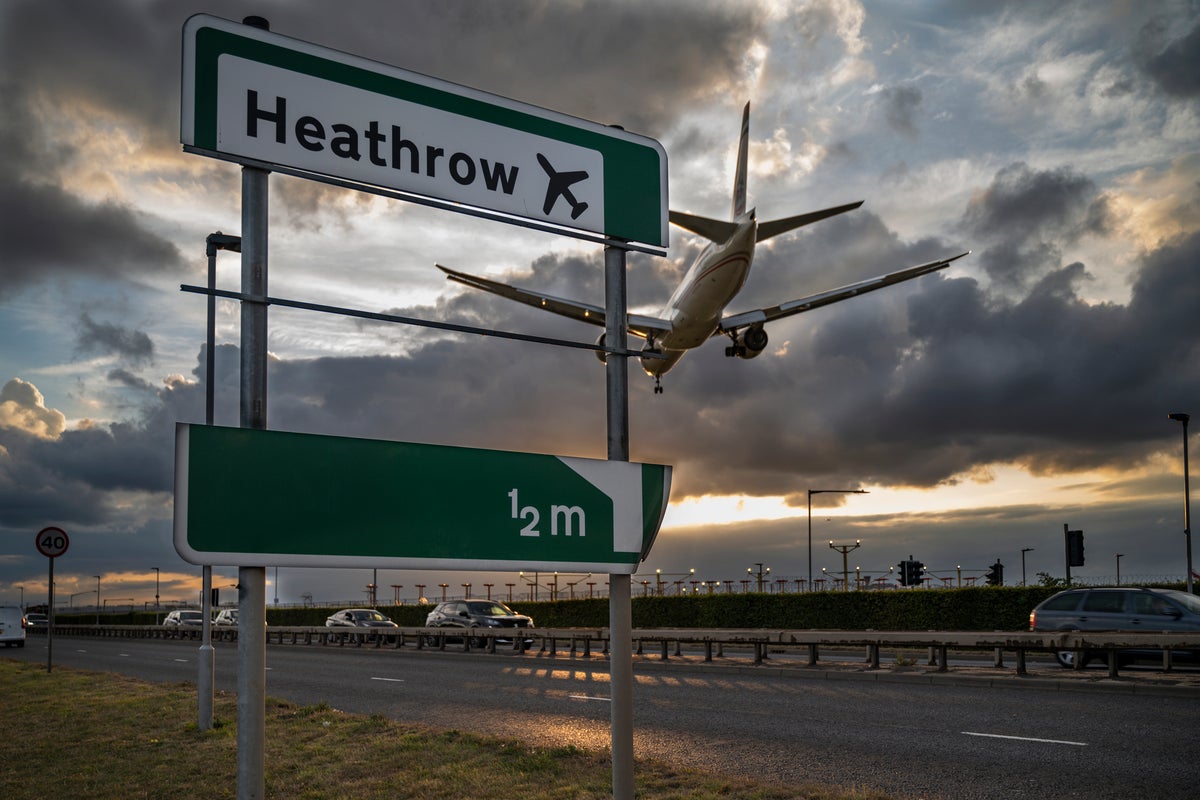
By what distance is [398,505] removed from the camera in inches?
152

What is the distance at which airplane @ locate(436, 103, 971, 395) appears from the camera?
3119 cm

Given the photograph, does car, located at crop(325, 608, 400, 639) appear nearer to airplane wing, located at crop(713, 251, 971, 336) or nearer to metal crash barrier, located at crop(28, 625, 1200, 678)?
metal crash barrier, located at crop(28, 625, 1200, 678)

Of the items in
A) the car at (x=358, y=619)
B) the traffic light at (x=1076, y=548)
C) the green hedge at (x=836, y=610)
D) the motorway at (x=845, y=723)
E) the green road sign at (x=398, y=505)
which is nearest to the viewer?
the green road sign at (x=398, y=505)

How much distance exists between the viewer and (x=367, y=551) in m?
3.81

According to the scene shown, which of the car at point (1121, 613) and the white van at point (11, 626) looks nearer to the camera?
the car at point (1121, 613)

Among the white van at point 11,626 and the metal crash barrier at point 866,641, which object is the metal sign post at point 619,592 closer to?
the metal crash barrier at point 866,641

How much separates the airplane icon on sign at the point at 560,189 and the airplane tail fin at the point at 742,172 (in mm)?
36955

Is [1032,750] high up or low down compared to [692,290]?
down

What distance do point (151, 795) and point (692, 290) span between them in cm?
2766

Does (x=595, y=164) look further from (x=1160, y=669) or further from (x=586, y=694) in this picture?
(x=1160, y=669)

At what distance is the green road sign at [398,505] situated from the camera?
358 centimetres

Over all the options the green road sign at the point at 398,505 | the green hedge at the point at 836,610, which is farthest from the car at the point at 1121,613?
the green road sign at the point at 398,505

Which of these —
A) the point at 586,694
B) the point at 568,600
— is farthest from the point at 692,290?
the point at 586,694

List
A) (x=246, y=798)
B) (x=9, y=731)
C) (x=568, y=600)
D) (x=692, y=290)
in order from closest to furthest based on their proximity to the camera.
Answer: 1. (x=246, y=798)
2. (x=9, y=731)
3. (x=692, y=290)
4. (x=568, y=600)
